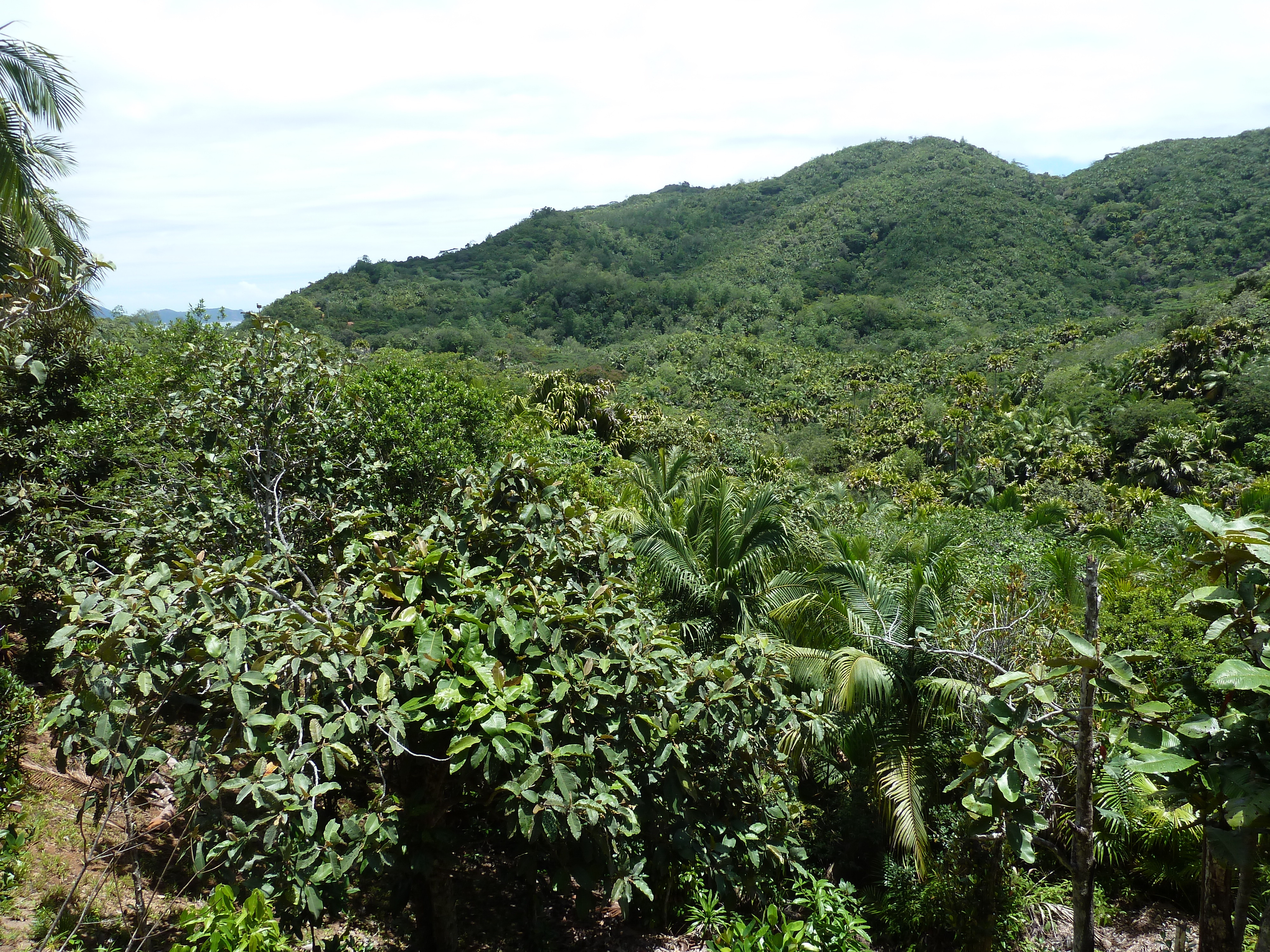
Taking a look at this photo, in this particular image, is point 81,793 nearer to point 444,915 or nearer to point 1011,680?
point 444,915

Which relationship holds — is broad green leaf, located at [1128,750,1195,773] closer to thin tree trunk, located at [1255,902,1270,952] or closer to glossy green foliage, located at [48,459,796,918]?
thin tree trunk, located at [1255,902,1270,952]

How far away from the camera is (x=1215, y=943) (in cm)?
364

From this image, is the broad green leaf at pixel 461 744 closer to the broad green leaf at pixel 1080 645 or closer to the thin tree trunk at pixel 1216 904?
the broad green leaf at pixel 1080 645

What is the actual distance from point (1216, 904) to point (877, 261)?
9931 centimetres

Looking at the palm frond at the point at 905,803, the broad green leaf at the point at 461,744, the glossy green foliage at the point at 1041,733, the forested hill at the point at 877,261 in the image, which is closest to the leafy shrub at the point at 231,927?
the broad green leaf at the point at 461,744

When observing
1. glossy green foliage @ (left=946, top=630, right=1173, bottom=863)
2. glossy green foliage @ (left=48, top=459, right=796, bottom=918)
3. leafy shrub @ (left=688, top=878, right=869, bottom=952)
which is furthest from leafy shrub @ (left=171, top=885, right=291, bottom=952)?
glossy green foliage @ (left=946, top=630, right=1173, bottom=863)

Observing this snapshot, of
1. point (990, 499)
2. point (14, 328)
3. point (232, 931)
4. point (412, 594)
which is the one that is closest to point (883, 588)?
point (412, 594)

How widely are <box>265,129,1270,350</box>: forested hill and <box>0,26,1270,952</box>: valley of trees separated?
5188cm

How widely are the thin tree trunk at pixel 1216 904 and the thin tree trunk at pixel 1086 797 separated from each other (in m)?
0.64

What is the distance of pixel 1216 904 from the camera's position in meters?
3.68

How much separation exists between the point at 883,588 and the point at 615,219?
128512 millimetres

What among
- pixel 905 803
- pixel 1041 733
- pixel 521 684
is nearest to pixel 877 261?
pixel 905 803

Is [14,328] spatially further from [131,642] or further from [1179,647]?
[1179,647]

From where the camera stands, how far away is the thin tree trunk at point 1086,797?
3230 millimetres
